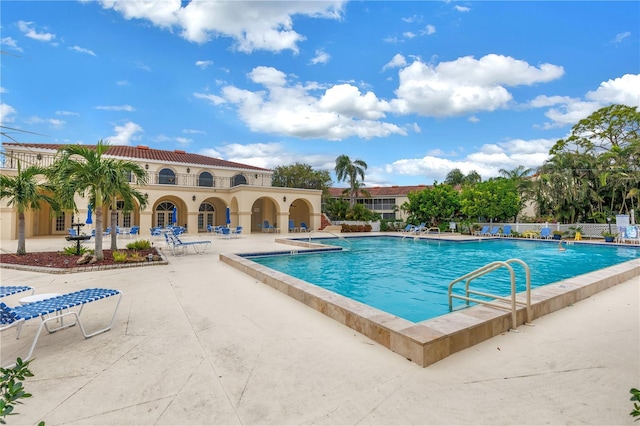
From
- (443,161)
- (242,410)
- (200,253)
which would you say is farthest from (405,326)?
(443,161)

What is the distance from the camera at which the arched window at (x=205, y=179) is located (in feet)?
96.5

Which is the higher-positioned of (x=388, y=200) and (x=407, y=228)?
(x=388, y=200)

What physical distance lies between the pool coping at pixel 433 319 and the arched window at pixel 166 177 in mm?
23540

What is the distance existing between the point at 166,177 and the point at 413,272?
2281cm

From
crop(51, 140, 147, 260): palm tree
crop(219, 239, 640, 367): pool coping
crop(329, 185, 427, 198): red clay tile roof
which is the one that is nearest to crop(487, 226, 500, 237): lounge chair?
crop(219, 239, 640, 367): pool coping

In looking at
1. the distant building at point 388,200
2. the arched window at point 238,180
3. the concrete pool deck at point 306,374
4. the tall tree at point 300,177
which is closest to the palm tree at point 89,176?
the concrete pool deck at point 306,374

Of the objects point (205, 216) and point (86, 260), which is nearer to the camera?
point (86, 260)

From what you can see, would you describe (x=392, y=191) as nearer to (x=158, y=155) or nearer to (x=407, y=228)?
(x=407, y=228)

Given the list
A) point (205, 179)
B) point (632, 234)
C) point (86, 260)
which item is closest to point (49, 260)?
point (86, 260)

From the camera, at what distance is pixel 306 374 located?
3.13 meters

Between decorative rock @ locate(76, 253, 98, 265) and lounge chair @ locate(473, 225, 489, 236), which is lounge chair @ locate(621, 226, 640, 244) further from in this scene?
decorative rock @ locate(76, 253, 98, 265)

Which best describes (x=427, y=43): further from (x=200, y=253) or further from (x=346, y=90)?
(x=200, y=253)

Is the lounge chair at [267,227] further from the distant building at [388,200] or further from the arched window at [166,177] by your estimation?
the distant building at [388,200]

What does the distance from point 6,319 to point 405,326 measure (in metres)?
4.43
